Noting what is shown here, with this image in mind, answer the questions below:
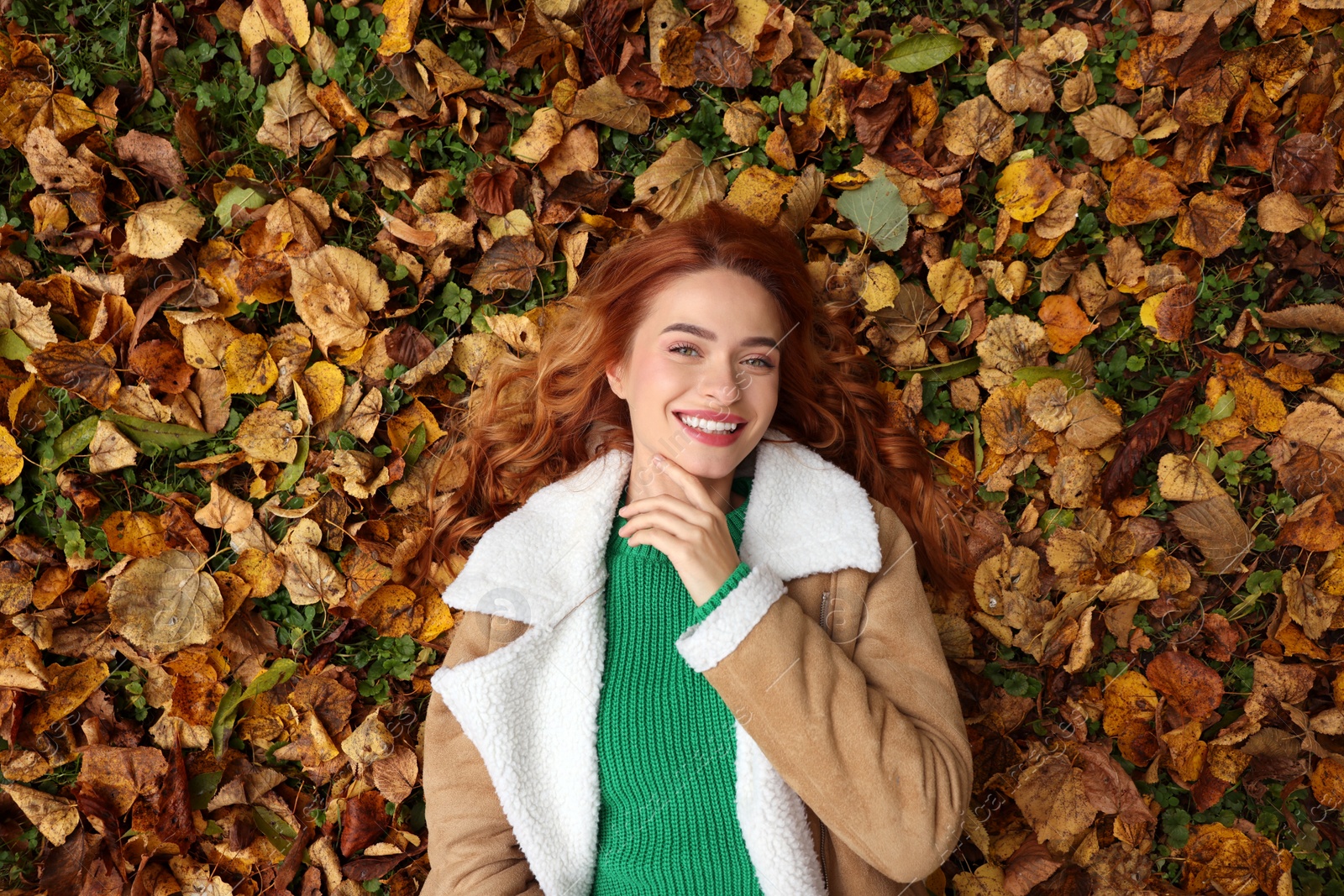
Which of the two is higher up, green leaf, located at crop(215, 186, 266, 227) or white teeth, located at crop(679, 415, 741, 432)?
green leaf, located at crop(215, 186, 266, 227)

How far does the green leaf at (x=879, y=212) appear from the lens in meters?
2.08

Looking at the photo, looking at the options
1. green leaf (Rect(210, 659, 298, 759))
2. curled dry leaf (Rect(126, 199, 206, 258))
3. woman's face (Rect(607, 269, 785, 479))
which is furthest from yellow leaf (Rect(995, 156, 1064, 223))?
green leaf (Rect(210, 659, 298, 759))

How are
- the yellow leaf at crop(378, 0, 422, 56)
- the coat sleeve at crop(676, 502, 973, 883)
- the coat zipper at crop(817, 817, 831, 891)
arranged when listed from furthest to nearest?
the yellow leaf at crop(378, 0, 422, 56), the coat zipper at crop(817, 817, 831, 891), the coat sleeve at crop(676, 502, 973, 883)

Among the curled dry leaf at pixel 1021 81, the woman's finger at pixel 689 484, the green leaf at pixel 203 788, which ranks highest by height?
the curled dry leaf at pixel 1021 81

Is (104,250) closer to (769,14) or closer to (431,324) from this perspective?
(431,324)

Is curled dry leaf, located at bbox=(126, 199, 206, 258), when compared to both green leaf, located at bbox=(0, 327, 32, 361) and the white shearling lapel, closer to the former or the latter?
green leaf, located at bbox=(0, 327, 32, 361)

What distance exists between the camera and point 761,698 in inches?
60.3

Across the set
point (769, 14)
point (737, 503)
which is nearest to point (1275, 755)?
point (737, 503)

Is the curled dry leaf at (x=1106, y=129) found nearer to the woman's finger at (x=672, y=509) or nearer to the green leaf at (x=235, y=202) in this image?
the woman's finger at (x=672, y=509)

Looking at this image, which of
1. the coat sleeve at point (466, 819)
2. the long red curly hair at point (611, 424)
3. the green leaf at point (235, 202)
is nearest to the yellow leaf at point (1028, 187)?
the long red curly hair at point (611, 424)

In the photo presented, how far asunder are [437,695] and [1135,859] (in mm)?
1740

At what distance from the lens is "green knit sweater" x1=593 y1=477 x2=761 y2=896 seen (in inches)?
66.0

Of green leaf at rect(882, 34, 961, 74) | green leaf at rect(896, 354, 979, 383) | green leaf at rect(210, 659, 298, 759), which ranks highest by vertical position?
green leaf at rect(882, 34, 961, 74)

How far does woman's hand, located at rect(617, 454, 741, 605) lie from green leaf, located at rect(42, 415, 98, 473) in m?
1.34
